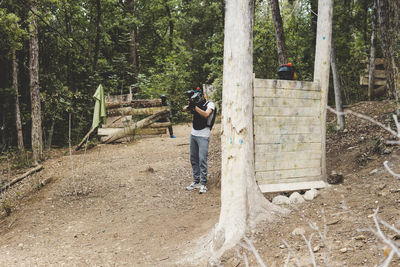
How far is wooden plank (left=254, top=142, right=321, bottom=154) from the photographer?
15.1 feet

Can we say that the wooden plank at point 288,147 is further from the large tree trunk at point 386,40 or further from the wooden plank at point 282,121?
the large tree trunk at point 386,40

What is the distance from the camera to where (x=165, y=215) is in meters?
5.33

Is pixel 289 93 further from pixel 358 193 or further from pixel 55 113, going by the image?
pixel 55 113

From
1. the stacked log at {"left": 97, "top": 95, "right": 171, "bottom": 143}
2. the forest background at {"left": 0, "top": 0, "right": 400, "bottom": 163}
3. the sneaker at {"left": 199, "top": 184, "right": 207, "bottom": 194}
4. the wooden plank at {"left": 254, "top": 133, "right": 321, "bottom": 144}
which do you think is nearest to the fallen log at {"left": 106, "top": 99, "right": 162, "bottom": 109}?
the stacked log at {"left": 97, "top": 95, "right": 171, "bottom": 143}

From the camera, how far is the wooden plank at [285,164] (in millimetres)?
4604

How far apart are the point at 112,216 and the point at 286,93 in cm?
370

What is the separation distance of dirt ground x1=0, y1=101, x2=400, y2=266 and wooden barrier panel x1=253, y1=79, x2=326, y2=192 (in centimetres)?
44

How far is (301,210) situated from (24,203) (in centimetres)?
561

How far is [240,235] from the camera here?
3600 millimetres

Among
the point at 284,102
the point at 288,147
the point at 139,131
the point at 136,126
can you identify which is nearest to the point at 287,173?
the point at 288,147

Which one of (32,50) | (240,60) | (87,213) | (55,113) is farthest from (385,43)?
(55,113)

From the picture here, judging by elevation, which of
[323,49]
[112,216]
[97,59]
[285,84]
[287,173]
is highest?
[97,59]

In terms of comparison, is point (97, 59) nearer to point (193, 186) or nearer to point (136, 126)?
point (136, 126)

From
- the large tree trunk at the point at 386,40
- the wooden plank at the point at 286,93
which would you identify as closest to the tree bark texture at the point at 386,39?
the large tree trunk at the point at 386,40
